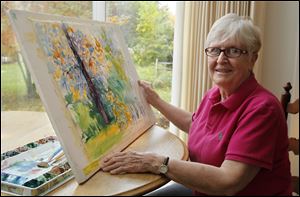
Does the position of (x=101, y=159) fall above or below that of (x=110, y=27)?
below

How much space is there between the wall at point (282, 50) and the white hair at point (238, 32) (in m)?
1.11

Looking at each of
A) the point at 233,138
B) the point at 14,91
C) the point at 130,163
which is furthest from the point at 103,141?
the point at 14,91

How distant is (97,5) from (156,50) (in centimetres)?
57

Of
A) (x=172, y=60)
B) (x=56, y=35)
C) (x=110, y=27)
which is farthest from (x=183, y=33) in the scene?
(x=56, y=35)

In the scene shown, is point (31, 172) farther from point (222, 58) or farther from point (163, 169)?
point (222, 58)

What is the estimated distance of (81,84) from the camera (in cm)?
107

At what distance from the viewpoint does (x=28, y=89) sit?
9.76 ft

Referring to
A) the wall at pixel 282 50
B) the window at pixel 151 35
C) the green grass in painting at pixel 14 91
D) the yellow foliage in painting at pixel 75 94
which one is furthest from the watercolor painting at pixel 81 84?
the green grass in painting at pixel 14 91

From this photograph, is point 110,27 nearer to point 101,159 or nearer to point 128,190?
point 101,159

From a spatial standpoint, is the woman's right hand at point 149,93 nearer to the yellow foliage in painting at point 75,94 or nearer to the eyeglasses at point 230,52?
the eyeglasses at point 230,52

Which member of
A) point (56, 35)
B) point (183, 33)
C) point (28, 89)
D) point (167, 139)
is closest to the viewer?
point (56, 35)

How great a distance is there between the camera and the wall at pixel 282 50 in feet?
7.33

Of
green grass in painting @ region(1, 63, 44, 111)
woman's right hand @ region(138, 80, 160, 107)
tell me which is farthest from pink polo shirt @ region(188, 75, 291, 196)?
green grass in painting @ region(1, 63, 44, 111)

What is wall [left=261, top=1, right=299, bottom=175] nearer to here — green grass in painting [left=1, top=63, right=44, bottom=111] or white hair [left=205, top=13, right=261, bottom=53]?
white hair [left=205, top=13, right=261, bottom=53]
